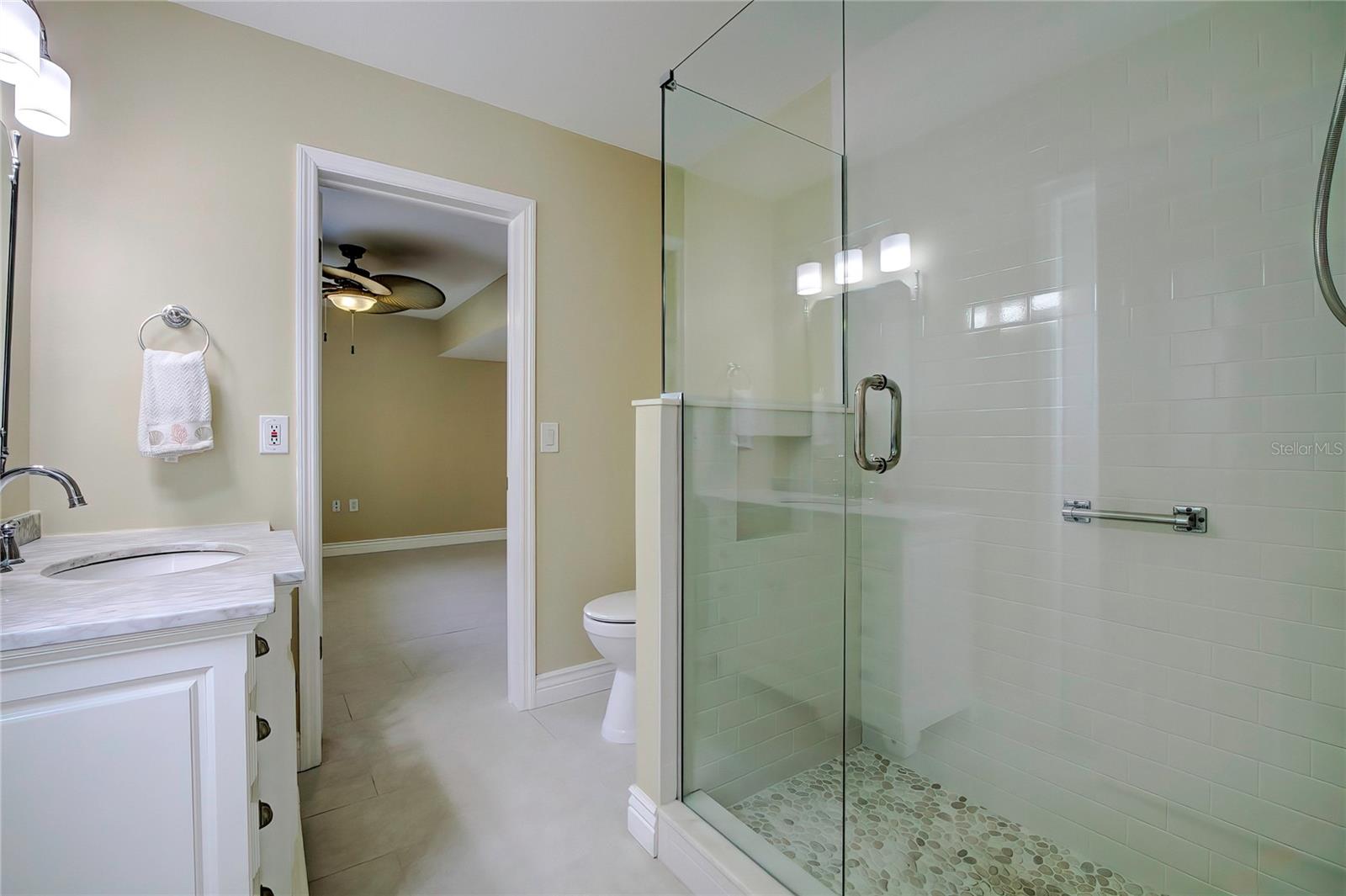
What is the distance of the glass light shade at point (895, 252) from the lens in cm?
184

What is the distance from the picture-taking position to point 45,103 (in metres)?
1.40

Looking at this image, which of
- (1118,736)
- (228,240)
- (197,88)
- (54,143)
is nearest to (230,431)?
(228,240)

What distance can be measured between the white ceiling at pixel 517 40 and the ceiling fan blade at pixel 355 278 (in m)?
1.55

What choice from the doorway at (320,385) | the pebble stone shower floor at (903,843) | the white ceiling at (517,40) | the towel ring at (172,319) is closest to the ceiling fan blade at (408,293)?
the doorway at (320,385)

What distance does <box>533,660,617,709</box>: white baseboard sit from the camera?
8.16ft

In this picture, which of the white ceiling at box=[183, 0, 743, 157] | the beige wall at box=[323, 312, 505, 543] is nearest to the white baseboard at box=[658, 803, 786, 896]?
the white ceiling at box=[183, 0, 743, 157]

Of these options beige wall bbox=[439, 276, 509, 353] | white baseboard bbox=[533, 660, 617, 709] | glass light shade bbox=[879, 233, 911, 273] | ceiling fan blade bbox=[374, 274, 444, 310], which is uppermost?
beige wall bbox=[439, 276, 509, 353]

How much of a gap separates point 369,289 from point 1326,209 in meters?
4.04

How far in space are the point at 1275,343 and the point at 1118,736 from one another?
977mm

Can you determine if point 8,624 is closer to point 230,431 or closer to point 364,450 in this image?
point 230,431

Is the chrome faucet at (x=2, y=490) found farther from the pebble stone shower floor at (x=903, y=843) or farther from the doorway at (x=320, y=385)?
the pebble stone shower floor at (x=903, y=843)

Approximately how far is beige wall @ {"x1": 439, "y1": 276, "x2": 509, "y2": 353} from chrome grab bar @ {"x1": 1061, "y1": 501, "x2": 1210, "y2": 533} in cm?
393

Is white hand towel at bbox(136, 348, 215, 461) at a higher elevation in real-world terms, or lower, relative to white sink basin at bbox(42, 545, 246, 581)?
higher

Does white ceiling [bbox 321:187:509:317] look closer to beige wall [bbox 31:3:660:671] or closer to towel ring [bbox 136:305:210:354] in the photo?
beige wall [bbox 31:3:660:671]
